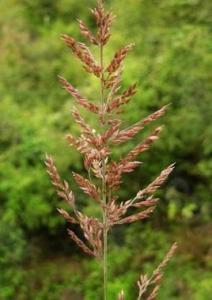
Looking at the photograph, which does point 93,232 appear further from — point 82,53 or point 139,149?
point 82,53

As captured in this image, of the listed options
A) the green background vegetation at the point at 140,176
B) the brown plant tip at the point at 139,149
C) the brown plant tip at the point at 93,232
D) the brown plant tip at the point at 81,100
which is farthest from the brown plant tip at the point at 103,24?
the green background vegetation at the point at 140,176

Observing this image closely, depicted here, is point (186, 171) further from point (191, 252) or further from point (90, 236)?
point (90, 236)

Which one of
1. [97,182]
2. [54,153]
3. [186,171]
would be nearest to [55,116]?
[54,153]

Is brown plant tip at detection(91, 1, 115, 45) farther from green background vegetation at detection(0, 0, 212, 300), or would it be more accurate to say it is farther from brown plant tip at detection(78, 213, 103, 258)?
green background vegetation at detection(0, 0, 212, 300)

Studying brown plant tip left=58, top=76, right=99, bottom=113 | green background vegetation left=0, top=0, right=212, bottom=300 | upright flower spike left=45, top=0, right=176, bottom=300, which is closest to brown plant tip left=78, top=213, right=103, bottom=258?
upright flower spike left=45, top=0, right=176, bottom=300

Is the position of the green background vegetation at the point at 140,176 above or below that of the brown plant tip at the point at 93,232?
below

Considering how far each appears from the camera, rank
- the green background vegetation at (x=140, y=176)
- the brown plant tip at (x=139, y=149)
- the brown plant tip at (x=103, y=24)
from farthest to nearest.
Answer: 1. the green background vegetation at (x=140, y=176)
2. the brown plant tip at (x=139, y=149)
3. the brown plant tip at (x=103, y=24)

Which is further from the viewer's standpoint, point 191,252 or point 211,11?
point 191,252

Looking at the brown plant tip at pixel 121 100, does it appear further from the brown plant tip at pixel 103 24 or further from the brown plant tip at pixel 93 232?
the brown plant tip at pixel 93 232
